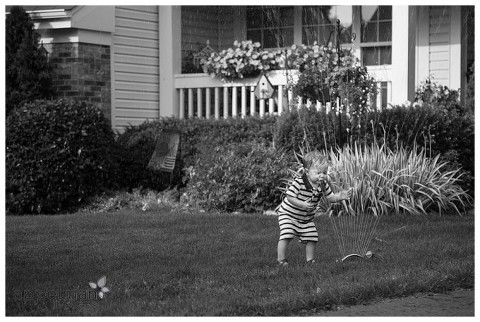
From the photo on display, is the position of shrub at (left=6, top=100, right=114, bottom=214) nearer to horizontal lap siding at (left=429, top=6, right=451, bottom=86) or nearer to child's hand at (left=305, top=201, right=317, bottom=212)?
child's hand at (left=305, top=201, right=317, bottom=212)

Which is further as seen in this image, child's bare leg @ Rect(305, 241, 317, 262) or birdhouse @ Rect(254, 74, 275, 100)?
birdhouse @ Rect(254, 74, 275, 100)

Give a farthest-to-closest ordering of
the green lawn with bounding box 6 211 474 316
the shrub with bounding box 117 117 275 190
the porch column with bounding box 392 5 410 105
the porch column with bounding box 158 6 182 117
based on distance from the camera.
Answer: the porch column with bounding box 158 6 182 117
the porch column with bounding box 392 5 410 105
the shrub with bounding box 117 117 275 190
the green lawn with bounding box 6 211 474 316

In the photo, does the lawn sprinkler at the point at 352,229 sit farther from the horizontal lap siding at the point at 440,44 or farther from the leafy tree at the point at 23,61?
the horizontal lap siding at the point at 440,44

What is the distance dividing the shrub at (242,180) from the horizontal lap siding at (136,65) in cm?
268

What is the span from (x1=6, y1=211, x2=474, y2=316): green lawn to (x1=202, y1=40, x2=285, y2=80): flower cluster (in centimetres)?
427

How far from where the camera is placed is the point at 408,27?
12.8m

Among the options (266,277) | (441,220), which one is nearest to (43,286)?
(266,277)

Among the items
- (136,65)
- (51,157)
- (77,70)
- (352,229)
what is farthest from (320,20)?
(352,229)

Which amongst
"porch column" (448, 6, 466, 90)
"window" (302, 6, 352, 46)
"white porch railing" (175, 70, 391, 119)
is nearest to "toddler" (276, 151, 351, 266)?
"white porch railing" (175, 70, 391, 119)

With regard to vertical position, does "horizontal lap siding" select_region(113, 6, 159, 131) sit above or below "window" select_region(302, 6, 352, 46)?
below

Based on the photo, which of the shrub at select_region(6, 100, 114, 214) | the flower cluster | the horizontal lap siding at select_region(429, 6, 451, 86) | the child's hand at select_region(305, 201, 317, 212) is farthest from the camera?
the horizontal lap siding at select_region(429, 6, 451, 86)

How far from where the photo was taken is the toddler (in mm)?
6938

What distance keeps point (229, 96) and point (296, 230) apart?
804cm

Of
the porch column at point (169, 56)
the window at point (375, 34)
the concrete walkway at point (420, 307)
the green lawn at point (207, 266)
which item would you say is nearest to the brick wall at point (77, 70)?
the porch column at point (169, 56)
